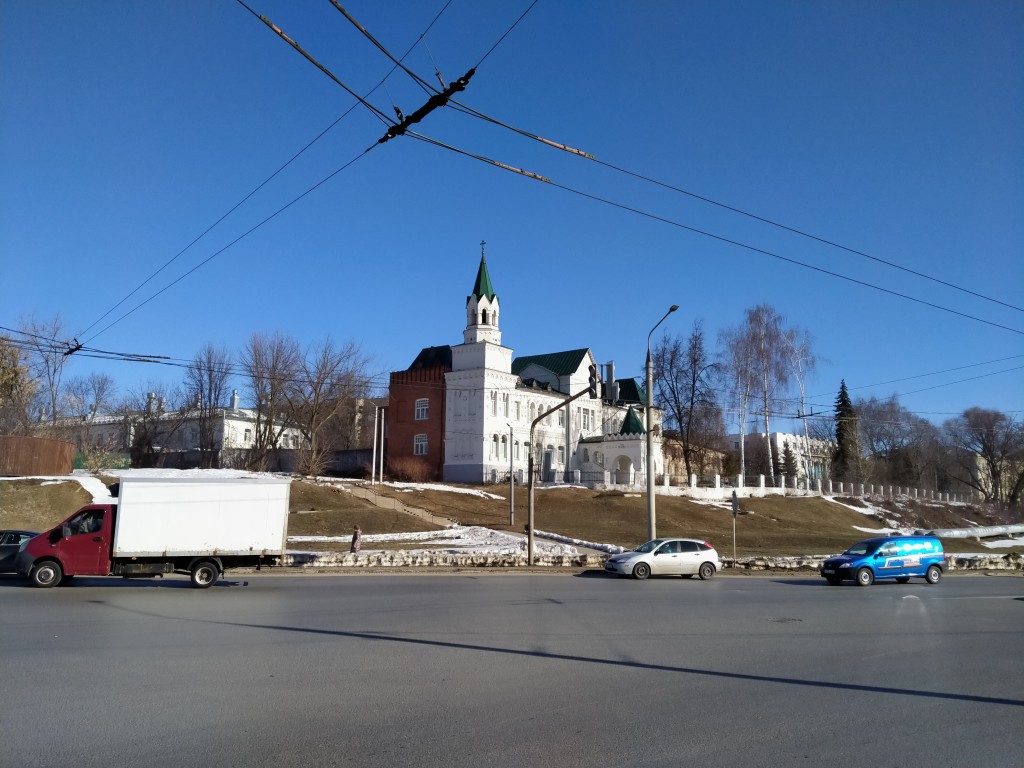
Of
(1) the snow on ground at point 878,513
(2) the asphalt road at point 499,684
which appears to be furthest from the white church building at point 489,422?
(2) the asphalt road at point 499,684

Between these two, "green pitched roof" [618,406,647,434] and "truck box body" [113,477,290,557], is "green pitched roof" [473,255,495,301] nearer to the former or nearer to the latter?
"green pitched roof" [618,406,647,434]

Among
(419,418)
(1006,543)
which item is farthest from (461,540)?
(1006,543)

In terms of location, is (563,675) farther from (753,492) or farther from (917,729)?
(753,492)

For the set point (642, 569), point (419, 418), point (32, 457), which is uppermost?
point (419, 418)

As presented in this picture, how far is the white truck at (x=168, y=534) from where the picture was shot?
59.3 feet

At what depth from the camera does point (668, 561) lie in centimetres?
2445

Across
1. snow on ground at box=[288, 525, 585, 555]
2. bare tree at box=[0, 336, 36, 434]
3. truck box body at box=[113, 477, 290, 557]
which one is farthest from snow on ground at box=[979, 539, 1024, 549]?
bare tree at box=[0, 336, 36, 434]

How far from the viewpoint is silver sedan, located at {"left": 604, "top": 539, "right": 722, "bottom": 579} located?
2420cm

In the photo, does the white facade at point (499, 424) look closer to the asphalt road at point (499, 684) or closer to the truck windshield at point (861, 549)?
the truck windshield at point (861, 549)

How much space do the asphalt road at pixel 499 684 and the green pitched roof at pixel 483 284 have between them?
5274cm

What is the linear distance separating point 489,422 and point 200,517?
44903mm

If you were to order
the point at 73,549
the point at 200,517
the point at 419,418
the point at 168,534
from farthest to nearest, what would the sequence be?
the point at 419,418 < the point at 200,517 < the point at 168,534 < the point at 73,549

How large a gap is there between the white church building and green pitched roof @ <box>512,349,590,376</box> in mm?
2834

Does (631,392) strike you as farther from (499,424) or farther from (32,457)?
(32,457)
